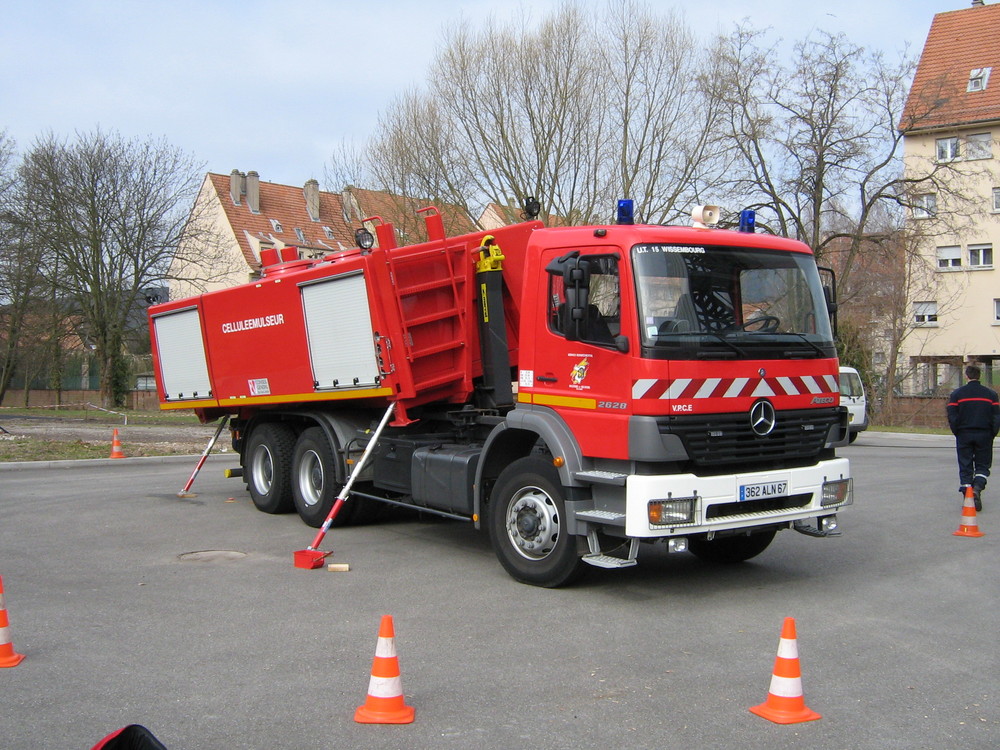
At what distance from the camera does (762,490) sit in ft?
22.7

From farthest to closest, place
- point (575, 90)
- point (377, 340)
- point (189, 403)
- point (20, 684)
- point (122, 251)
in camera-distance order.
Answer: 1. point (122, 251)
2. point (575, 90)
3. point (189, 403)
4. point (377, 340)
5. point (20, 684)

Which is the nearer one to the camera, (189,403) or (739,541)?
(739,541)

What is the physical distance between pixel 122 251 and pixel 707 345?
34290mm

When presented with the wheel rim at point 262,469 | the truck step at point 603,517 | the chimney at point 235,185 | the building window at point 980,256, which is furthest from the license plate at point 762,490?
the chimney at point 235,185

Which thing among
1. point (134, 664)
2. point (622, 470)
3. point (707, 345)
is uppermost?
point (707, 345)

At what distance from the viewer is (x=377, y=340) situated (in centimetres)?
899

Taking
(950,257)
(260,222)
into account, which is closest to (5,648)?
(950,257)

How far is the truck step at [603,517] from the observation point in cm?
659

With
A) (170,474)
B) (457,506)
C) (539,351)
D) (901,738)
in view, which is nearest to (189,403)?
(170,474)

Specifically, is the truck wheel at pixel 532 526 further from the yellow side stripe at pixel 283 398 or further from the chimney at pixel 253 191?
the chimney at pixel 253 191

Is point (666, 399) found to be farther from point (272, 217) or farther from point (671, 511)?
point (272, 217)

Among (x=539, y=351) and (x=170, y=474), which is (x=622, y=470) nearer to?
(x=539, y=351)

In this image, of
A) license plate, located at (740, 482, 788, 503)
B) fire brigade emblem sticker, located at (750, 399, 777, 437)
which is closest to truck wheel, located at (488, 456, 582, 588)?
license plate, located at (740, 482, 788, 503)

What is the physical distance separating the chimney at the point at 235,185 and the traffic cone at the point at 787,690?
53.1 m
